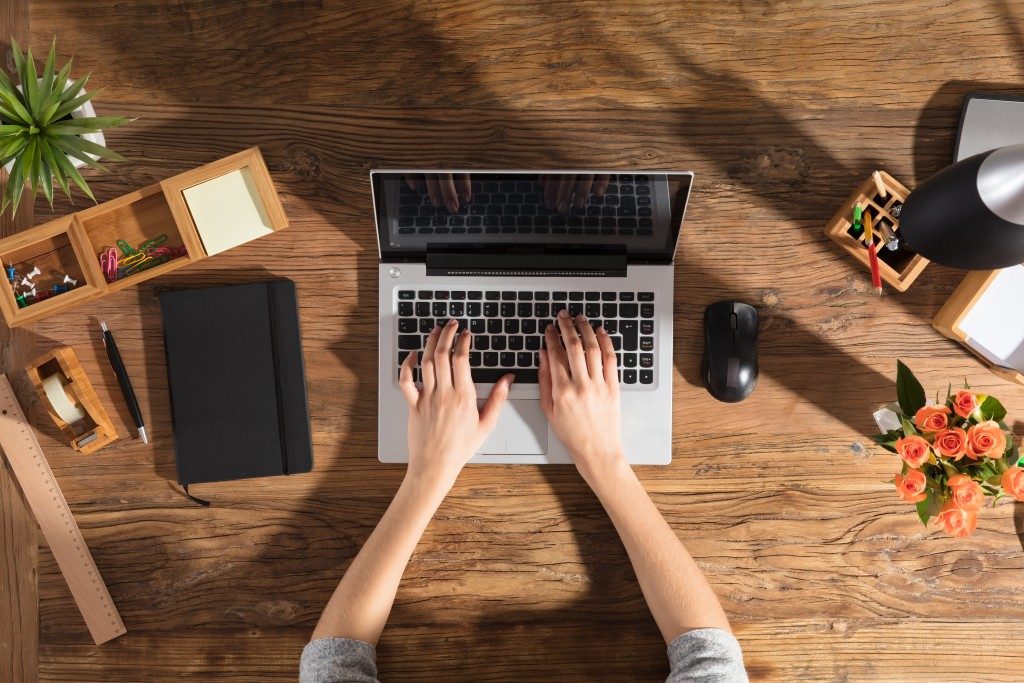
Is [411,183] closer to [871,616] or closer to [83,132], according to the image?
[83,132]

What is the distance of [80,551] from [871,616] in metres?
1.30

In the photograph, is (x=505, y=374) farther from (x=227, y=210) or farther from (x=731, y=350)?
(x=227, y=210)

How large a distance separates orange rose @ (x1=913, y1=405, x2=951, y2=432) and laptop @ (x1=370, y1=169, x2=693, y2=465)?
347 millimetres

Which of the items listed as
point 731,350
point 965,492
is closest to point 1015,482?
point 965,492

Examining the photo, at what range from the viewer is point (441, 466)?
1.00m

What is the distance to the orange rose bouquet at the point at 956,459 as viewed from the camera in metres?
0.85

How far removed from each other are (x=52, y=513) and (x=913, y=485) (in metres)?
1.32

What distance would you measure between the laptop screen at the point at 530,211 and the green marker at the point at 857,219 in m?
0.29

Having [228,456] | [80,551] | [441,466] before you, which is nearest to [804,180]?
[441,466]

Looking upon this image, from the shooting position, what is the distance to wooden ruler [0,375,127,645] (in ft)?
A: 3.38

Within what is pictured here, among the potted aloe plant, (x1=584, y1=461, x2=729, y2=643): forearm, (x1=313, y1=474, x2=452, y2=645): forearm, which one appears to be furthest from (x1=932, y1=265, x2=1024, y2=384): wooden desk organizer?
the potted aloe plant

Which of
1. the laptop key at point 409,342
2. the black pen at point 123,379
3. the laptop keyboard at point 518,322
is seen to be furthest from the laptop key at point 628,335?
the black pen at point 123,379

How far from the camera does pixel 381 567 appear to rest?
979 mm

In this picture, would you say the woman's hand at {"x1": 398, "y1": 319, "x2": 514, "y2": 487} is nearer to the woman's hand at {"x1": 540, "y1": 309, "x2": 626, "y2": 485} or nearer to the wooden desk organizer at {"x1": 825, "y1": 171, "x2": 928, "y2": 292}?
the woman's hand at {"x1": 540, "y1": 309, "x2": 626, "y2": 485}
